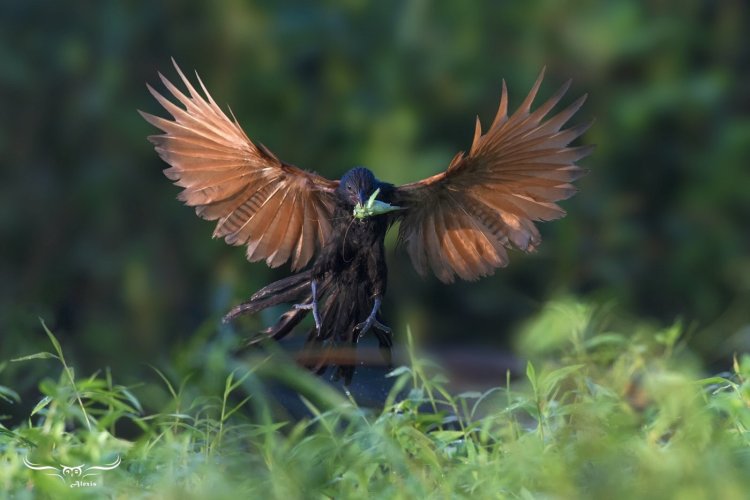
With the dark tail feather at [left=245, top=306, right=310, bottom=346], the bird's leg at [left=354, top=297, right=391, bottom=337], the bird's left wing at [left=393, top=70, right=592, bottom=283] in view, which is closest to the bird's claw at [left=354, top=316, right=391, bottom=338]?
the bird's leg at [left=354, top=297, right=391, bottom=337]

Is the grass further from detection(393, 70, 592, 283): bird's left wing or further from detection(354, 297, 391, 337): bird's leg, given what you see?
detection(393, 70, 592, 283): bird's left wing

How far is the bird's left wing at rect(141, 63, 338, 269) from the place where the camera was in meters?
2.21

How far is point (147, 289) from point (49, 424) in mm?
3395

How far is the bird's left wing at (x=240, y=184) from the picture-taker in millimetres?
2211

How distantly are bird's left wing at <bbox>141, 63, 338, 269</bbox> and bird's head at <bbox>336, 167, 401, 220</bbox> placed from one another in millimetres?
97

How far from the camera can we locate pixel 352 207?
2.12m

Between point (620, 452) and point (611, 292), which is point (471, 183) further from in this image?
point (611, 292)

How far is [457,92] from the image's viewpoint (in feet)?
19.1

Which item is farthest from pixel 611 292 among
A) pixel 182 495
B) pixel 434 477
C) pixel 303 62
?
pixel 182 495

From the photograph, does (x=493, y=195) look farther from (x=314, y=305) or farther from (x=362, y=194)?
(x=314, y=305)

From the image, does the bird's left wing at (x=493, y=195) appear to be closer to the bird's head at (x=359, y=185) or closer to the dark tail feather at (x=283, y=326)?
the bird's head at (x=359, y=185)
